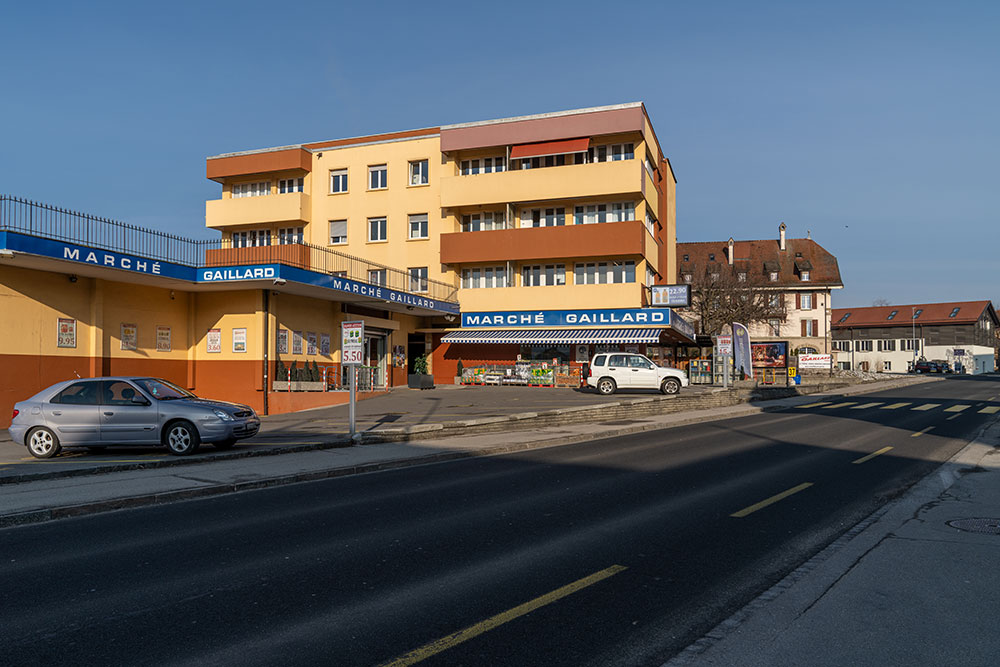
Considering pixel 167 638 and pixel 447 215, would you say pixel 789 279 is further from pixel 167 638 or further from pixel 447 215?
pixel 167 638

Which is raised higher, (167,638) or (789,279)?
(789,279)

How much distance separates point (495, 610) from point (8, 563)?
190 inches

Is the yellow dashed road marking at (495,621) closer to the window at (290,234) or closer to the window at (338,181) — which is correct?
the window at (338,181)

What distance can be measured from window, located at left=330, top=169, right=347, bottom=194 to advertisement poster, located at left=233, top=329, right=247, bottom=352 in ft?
65.5

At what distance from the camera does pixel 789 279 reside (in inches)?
3214

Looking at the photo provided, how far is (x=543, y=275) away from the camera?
42312mm

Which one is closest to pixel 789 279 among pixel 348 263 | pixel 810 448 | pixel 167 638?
pixel 348 263

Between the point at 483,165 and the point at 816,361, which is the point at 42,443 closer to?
the point at 483,165

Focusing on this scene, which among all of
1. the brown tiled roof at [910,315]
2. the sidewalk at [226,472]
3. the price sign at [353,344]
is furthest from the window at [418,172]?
the brown tiled roof at [910,315]

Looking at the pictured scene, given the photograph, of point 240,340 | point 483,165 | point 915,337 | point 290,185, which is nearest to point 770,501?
point 240,340

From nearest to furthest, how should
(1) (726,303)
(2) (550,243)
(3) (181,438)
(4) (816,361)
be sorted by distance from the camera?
(3) (181,438) < (2) (550,243) < (4) (816,361) < (1) (726,303)

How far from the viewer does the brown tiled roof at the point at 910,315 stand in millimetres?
101625

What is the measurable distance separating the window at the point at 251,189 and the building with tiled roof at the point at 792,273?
44244mm

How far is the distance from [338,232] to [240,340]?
19.4m
